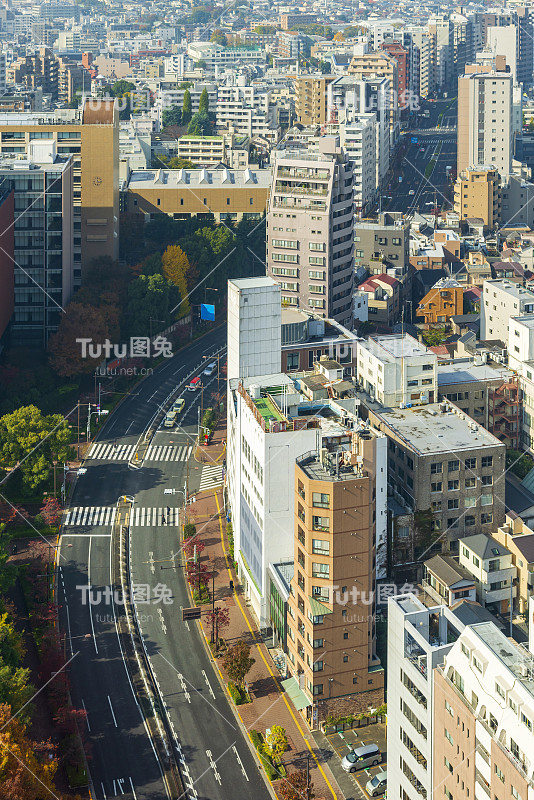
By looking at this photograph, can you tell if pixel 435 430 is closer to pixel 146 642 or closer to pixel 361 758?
pixel 146 642

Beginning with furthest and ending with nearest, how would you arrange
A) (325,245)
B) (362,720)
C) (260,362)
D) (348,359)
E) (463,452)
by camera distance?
(325,245) < (348,359) < (260,362) < (463,452) < (362,720)

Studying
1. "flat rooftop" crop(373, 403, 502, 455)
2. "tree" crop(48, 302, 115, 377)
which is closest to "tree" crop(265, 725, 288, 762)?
"flat rooftop" crop(373, 403, 502, 455)

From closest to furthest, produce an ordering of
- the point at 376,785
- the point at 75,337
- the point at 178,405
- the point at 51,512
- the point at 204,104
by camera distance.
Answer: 1. the point at 376,785
2. the point at 51,512
3. the point at 178,405
4. the point at 75,337
5. the point at 204,104

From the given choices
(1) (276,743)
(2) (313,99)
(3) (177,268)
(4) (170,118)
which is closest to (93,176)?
(3) (177,268)

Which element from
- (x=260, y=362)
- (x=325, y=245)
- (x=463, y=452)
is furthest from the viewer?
(x=325, y=245)

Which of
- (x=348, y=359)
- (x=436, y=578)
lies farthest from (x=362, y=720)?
(x=348, y=359)

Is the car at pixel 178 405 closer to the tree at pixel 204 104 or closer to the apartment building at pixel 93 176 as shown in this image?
the apartment building at pixel 93 176

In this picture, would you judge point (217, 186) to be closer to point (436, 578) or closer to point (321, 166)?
point (321, 166)

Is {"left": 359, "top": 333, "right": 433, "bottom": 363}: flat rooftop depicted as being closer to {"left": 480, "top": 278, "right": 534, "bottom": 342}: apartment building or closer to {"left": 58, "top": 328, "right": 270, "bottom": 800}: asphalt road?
{"left": 58, "top": 328, "right": 270, "bottom": 800}: asphalt road
